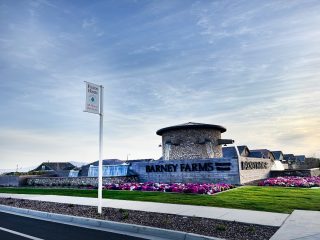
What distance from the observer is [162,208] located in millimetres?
9414

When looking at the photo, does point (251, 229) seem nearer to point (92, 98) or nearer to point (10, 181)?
point (92, 98)

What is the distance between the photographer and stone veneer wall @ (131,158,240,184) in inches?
713

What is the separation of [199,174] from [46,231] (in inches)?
538


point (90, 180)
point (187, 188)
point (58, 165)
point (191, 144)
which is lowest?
point (187, 188)

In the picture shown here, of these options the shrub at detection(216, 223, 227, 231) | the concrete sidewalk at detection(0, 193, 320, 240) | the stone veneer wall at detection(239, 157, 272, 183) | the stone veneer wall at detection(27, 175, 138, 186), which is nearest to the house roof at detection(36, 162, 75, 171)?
the stone veneer wall at detection(27, 175, 138, 186)

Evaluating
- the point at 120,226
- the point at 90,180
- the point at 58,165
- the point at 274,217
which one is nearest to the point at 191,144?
the point at 90,180

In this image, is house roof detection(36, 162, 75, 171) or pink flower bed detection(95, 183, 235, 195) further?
house roof detection(36, 162, 75, 171)

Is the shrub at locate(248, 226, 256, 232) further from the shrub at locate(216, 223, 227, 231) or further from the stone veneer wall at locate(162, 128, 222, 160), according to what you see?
the stone veneer wall at locate(162, 128, 222, 160)

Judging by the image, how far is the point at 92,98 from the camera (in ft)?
30.6

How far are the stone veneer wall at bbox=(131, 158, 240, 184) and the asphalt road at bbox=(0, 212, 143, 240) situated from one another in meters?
12.8

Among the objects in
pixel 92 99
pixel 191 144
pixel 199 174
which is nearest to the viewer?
pixel 92 99

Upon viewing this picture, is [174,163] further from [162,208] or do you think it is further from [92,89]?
[92,89]

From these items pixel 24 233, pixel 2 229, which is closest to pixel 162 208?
pixel 24 233

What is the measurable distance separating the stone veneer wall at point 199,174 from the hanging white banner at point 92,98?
39.4 feet
